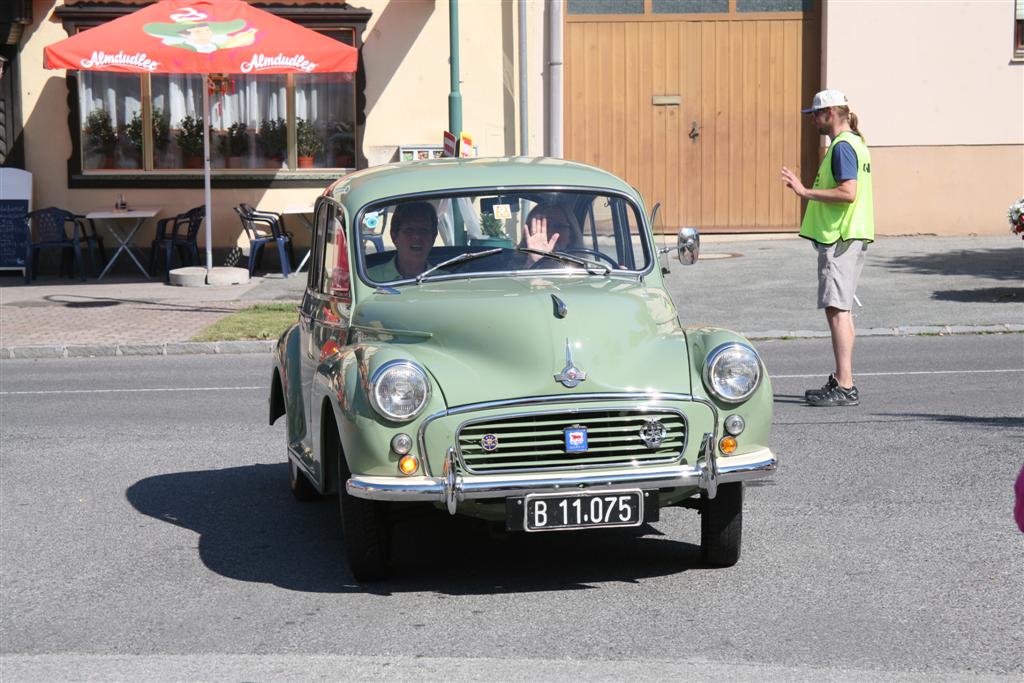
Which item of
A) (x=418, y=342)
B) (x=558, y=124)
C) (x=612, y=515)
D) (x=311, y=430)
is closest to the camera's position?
(x=612, y=515)

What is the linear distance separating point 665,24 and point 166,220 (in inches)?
291

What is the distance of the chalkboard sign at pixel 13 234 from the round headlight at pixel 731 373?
16097 millimetres

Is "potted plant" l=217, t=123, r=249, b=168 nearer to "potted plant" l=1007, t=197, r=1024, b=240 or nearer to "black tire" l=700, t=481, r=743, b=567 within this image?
"potted plant" l=1007, t=197, r=1024, b=240

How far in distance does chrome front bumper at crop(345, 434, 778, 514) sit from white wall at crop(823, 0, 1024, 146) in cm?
1673

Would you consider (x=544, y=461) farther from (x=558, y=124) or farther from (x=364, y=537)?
(x=558, y=124)

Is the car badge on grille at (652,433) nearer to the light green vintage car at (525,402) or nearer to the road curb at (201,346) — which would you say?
the light green vintage car at (525,402)

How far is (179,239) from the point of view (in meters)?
20.7

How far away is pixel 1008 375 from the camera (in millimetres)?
11570

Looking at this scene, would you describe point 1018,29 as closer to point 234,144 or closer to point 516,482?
point 234,144

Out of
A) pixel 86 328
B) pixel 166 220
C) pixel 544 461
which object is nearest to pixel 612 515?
pixel 544 461

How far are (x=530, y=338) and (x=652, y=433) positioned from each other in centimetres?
61

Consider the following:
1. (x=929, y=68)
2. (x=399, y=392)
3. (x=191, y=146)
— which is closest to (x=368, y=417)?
(x=399, y=392)

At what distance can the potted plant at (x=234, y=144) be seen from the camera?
70.4 feet

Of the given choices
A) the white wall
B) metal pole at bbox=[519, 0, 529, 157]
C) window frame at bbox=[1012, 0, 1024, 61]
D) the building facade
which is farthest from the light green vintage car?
window frame at bbox=[1012, 0, 1024, 61]
